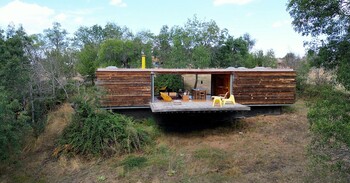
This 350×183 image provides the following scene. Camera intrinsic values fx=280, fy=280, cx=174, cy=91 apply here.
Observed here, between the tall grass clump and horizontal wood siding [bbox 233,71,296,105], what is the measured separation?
496 cm

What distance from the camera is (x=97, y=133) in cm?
995

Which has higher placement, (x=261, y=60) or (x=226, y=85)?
(x=261, y=60)

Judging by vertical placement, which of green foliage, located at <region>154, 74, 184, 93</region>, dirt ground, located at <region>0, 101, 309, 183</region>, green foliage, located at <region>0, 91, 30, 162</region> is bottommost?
dirt ground, located at <region>0, 101, 309, 183</region>

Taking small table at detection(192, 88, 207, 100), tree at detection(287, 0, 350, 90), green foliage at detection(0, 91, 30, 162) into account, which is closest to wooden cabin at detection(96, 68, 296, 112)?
small table at detection(192, 88, 207, 100)

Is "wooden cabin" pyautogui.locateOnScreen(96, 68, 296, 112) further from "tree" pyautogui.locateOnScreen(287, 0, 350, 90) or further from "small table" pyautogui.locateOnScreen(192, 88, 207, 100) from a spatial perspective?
"tree" pyautogui.locateOnScreen(287, 0, 350, 90)

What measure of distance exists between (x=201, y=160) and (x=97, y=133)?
12.7 ft

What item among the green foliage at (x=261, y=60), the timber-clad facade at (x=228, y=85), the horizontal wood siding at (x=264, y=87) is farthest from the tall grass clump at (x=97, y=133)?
the green foliage at (x=261, y=60)

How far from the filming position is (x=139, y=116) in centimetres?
1252

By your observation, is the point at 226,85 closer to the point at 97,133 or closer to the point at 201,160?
the point at 201,160

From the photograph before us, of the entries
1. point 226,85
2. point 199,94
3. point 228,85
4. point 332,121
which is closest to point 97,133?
point 199,94

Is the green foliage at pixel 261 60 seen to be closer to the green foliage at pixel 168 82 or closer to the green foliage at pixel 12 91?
the green foliage at pixel 168 82

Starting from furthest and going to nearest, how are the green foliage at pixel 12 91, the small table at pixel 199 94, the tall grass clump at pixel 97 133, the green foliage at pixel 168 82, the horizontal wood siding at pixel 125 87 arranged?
the green foliage at pixel 168 82, the small table at pixel 199 94, the horizontal wood siding at pixel 125 87, the tall grass clump at pixel 97 133, the green foliage at pixel 12 91

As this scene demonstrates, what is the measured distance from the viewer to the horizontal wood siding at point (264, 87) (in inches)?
508

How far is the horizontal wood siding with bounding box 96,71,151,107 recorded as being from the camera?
464 inches
